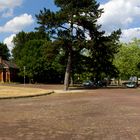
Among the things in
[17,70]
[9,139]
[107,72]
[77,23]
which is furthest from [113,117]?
[17,70]

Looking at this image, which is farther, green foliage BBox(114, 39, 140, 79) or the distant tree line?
green foliage BBox(114, 39, 140, 79)

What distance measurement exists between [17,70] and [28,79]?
5.66 meters

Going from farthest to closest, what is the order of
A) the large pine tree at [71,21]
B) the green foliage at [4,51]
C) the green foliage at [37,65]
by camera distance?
the green foliage at [4,51] → the green foliage at [37,65] → the large pine tree at [71,21]

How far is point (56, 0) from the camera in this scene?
62938 mm

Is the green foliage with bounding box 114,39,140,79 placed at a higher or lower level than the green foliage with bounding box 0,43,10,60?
lower

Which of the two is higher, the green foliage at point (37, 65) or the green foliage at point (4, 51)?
the green foliage at point (4, 51)

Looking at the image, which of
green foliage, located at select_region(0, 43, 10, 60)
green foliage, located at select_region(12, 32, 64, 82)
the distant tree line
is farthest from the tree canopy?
green foliage, located at select_region(0, 43, 10, 60)

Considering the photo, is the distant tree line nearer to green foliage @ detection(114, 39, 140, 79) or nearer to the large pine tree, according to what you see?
the large pine tree

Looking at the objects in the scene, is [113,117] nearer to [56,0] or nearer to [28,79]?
[56,0]

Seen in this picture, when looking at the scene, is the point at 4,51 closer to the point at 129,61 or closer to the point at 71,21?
the point at 129,61

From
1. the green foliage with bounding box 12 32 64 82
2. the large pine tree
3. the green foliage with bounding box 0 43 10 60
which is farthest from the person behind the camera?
the green foliage with bounding box 0 43 10 60

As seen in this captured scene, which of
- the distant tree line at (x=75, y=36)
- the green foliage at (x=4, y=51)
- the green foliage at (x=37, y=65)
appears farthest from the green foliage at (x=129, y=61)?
the green foliage at (x=4, y=51)

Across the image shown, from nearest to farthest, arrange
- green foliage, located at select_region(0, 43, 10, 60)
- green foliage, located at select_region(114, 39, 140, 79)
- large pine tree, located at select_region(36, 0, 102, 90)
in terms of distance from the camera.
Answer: large pine tree, located at select_region(36, 0, 102, 90)
green foliage, located at select_region(114, 39, 140, 79)
green foliage, located at select_region(0, 43, 10, 60)

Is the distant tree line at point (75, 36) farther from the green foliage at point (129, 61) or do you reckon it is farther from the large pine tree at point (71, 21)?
the green foliage at point (129, 61)
